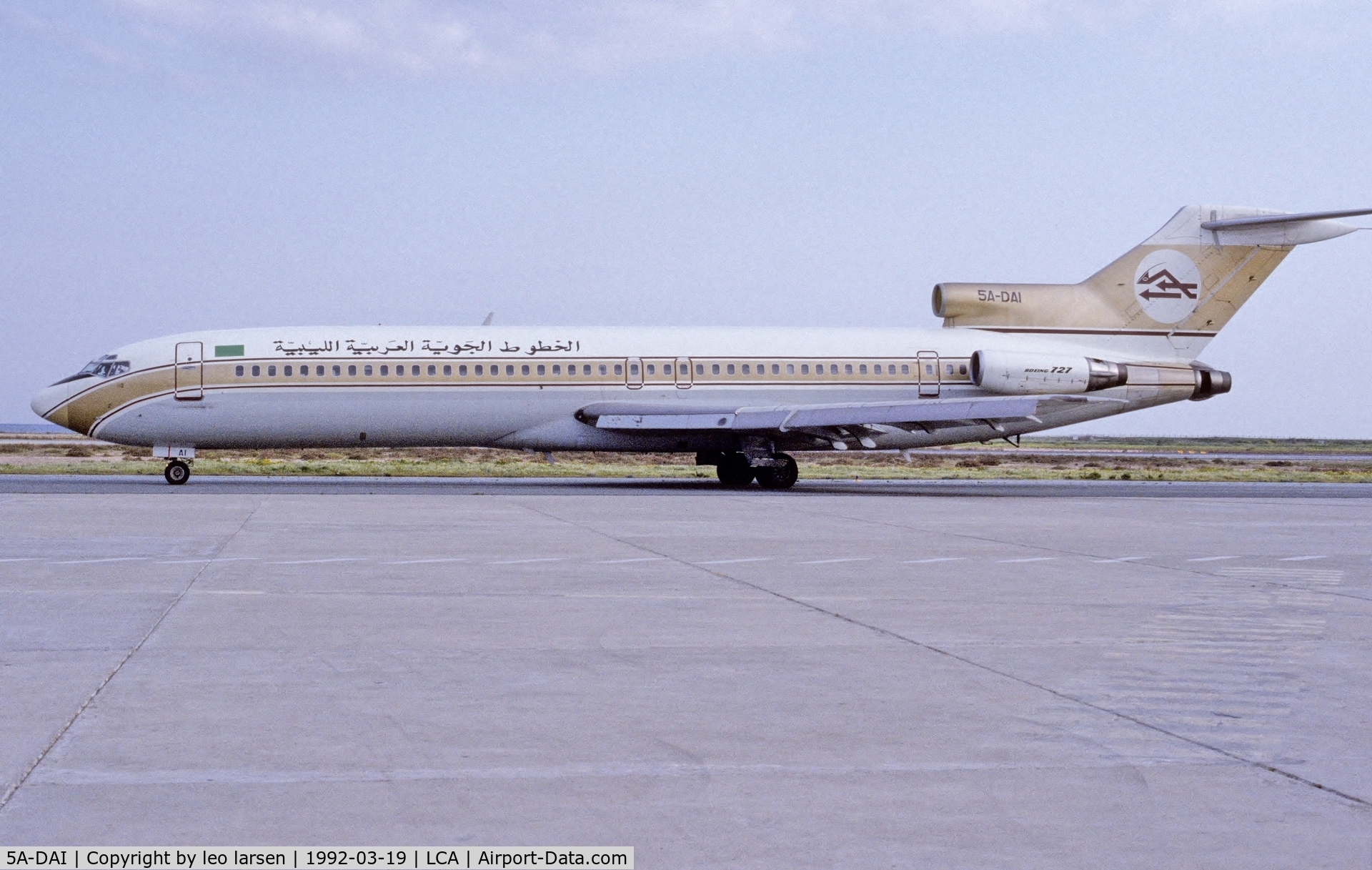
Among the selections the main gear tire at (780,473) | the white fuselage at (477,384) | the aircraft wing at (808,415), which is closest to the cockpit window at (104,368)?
the white fuselage at (477,384)

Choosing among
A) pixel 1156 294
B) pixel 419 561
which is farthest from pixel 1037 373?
Result: pixel 419 561

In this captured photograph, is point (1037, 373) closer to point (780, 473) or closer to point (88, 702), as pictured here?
point (780, 473)

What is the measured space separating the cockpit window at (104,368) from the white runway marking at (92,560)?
17.9 metres

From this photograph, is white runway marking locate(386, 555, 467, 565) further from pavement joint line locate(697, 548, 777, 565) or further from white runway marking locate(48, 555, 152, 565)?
white runway marking locate(48, 555, 152, 565)

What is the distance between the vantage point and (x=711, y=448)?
31.1 m

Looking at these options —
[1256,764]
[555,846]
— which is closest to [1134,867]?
[1256,764]

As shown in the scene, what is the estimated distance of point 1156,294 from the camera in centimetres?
3322

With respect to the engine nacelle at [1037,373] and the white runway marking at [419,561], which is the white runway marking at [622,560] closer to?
the white runway marking at [419,561]

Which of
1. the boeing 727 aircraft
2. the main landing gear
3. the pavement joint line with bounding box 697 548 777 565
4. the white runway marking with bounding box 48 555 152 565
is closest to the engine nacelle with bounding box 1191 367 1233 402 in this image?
the boeing 727 aircraft

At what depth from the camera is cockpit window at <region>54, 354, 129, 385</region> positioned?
2930cm

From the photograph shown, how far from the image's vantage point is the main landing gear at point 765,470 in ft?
100
